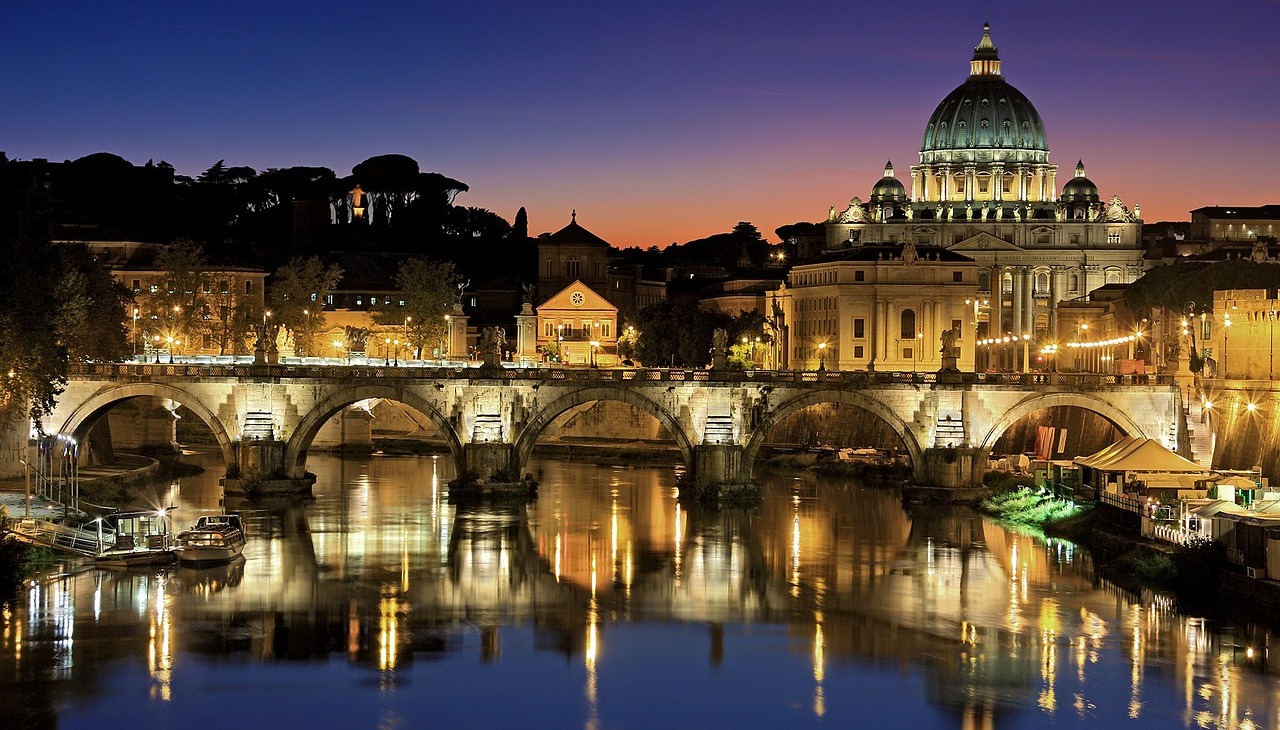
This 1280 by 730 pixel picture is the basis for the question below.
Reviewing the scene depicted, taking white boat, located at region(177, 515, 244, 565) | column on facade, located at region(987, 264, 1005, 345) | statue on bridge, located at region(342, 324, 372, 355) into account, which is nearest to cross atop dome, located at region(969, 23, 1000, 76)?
column on facade, located at region(987, 264, 1005, 345)

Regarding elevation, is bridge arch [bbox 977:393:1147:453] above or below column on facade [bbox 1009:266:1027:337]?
below

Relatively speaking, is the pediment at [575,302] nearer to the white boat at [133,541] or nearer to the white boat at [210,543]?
the white boat at [133,541]

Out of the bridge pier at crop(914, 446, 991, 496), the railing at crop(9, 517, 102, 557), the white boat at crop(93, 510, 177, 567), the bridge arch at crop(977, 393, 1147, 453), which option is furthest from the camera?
the bridge arch at crop(977, 393, 1147, 453)

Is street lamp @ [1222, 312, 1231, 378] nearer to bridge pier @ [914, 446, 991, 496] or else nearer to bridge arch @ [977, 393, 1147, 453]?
bridge arch @ [977, 393, 1147, 453]

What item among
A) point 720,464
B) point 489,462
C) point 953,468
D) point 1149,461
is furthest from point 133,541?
point 1149,461

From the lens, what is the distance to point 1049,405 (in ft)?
215

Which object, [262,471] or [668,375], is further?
[668,375]

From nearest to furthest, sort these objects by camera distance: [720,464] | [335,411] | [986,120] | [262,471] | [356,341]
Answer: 1. [262,471]
2. [720,464]
3. [335,411]
4. [356,341]
5. [986,120]

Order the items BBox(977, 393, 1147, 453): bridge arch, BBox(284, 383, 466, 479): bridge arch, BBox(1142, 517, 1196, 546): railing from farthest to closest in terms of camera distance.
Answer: BBox(284, 383, 466, 479): bridge arch
BBox(977, 393, 1147, 453): bridge arch
BBox(1142, 517, 1196, 546): railing

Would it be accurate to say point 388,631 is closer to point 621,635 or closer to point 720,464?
point 621,635

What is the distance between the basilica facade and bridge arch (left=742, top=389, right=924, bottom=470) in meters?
74.2

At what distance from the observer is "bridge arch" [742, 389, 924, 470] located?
66.0 metres

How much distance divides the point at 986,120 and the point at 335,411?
105149 mm

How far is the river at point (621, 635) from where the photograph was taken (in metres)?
35.2
